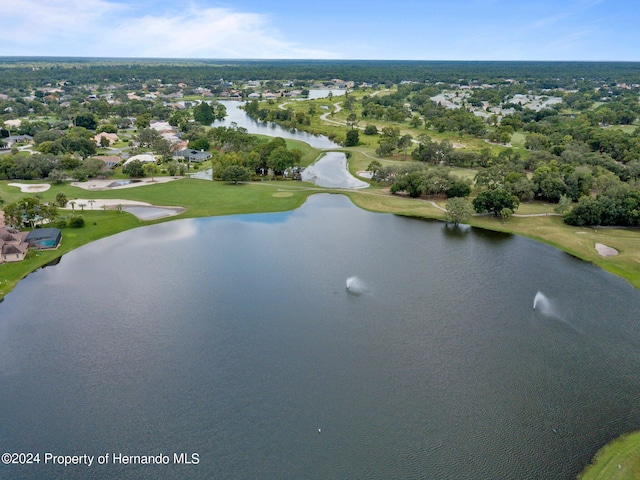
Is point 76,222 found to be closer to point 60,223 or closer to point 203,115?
point 60,223

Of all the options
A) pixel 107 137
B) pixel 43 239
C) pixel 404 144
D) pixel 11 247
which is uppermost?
pixel 404 144

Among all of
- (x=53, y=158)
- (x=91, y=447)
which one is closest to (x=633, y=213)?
(x=91, y=447)

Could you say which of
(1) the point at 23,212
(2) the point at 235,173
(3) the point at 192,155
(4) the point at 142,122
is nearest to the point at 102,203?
(1) the point at 23,212

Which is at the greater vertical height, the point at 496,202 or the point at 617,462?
the point at 496,202

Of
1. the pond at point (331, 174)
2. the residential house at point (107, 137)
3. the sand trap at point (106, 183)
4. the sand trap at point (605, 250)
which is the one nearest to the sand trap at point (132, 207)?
the sand trap at point (106, 183)

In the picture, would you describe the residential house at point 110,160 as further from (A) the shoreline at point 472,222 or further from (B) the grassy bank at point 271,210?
(A) the shoreline at point 472,222

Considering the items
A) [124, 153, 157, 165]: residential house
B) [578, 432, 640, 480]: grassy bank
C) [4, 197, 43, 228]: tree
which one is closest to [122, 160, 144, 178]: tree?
[124, 153, 157, 165]: residential house
